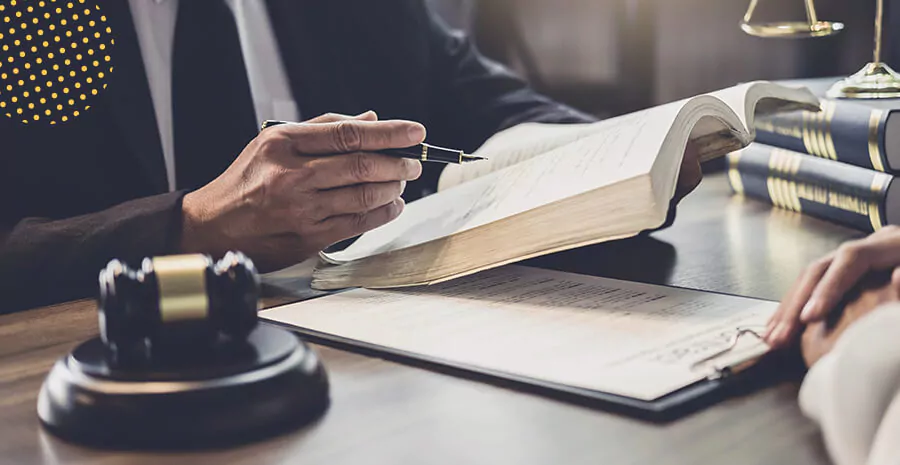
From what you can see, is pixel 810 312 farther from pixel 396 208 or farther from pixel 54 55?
pixel 54 55

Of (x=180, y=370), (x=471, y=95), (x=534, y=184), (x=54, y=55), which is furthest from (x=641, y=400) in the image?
(x=471, y=95)

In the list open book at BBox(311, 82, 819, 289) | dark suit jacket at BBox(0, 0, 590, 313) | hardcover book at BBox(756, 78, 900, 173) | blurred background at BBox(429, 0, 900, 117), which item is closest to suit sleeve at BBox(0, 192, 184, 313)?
dark suit jacket at BBox(0, 0, 590, 313)

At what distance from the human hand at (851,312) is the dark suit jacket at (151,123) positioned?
2.09ft

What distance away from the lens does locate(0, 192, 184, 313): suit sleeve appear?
104 centimetres

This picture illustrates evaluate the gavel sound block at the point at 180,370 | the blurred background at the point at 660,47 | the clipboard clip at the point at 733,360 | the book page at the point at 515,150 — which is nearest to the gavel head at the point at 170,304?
the gavel sound block at the point at 180,370

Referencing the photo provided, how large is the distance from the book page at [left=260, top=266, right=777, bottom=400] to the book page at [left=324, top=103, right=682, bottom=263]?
7 cm

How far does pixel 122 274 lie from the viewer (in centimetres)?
60

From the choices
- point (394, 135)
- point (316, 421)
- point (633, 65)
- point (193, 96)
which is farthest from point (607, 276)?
point (633, 65)

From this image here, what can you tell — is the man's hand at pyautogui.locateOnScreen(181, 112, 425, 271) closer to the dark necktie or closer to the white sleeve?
the dark necktie

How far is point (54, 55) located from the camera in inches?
53.3

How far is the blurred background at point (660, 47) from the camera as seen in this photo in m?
2.04

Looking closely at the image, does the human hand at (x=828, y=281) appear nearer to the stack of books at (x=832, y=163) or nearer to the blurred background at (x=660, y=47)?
the stack of books at (x=832, y=163)

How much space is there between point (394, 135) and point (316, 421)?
1.33 ft

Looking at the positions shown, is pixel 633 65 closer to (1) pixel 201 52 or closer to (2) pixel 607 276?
(1) pixel 201 52
